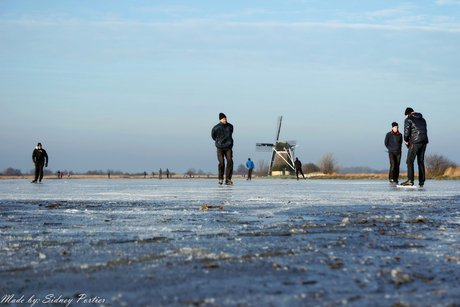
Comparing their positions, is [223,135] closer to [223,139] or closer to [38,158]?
[223,139]

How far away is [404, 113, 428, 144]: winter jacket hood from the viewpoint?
13116 millimetres

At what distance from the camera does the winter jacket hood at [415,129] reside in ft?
43.0

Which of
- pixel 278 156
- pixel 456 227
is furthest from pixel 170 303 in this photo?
pixel 278 156

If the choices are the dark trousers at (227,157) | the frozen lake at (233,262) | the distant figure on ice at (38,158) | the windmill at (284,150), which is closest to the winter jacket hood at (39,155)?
the distant figure on ice at (38,158)

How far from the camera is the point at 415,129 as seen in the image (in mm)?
13211

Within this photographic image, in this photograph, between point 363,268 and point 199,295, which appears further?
point 363,268

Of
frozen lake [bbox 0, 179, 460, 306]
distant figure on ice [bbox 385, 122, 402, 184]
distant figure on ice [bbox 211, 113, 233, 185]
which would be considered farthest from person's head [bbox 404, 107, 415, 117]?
frozen lake [bbox 0, 179, 460, 306]

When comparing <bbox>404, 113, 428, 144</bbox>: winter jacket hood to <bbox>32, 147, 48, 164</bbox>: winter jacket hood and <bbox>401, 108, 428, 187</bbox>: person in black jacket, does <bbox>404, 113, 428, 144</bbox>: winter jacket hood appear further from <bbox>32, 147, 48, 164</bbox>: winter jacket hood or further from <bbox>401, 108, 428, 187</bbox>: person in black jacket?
<bbox>32, 147, 48, 164</bbox>: winter jacket hood

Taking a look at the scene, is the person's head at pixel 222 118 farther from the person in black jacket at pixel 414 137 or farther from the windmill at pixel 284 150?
the windmill at pixel 284 150

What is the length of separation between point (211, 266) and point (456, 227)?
2779 mm

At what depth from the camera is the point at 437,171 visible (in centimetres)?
3506

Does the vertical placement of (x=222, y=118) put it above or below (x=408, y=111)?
below

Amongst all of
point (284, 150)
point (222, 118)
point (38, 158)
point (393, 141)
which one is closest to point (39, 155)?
point (38, 158)

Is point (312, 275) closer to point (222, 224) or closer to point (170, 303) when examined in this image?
A: point (170, 303)
